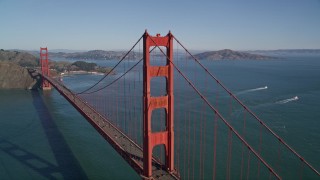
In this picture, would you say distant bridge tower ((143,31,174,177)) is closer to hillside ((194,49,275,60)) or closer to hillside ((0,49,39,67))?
hillside ((0,49,39,67))

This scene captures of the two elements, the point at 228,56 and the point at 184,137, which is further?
the point at 228,56

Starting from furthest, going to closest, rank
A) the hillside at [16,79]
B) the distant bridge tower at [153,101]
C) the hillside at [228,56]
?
the hillside at [228,56] < the hillside at [16,79] < the distant bridge tower at [153,101]

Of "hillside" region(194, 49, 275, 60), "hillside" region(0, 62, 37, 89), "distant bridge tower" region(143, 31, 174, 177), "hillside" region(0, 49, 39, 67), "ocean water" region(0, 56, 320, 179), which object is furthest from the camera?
"hillside" region(194, 49, 275, 60)

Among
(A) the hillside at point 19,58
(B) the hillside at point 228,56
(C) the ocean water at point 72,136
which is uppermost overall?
(B) the hillside at point 228,56

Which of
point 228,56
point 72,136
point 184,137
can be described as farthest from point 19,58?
point 228,56

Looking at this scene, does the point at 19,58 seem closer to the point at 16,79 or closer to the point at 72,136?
the point at 16,79

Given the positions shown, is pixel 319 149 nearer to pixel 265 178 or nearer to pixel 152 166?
pixel 265 178

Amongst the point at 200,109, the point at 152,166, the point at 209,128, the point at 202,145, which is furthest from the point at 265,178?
the point at 200,109

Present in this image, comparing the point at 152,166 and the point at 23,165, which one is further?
the point at 23,165

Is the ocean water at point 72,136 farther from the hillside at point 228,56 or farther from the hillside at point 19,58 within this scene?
the hillside at point 228,56

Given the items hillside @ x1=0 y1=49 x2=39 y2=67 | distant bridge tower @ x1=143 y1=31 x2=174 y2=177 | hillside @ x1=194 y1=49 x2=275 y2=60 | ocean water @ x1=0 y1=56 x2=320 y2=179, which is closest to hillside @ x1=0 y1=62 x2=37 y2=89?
ocean water @ x1=0 y1=56 x2=320 y2=179

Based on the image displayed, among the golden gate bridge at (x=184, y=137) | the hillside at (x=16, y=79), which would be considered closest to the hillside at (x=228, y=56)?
the hillside at (x=16, y=79)
